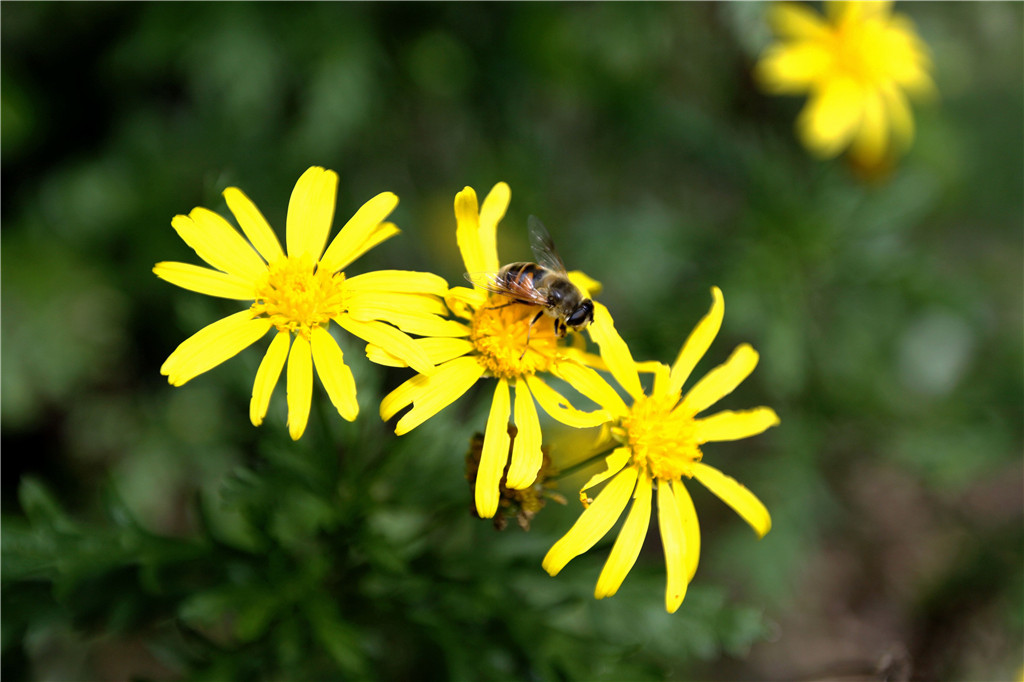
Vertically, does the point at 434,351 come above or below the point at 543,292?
below

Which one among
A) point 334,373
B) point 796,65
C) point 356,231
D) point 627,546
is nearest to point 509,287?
point 356,231

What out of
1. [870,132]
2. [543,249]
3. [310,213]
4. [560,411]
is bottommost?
[560,411]

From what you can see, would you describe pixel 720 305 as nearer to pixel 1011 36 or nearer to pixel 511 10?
pixel 511 10

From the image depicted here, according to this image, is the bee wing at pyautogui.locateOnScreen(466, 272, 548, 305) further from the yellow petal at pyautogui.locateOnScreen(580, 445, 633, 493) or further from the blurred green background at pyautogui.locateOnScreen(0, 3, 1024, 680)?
the blurred green background at pyautogui.locateOnScreen(0, 3, 1024, 680)

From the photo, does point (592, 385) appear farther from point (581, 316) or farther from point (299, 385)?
point (299, 385)

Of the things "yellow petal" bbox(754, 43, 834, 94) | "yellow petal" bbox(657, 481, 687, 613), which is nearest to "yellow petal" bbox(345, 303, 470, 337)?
"yellow petal" bbox(657, 481, 687, 613)

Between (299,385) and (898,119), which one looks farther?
(898,119)

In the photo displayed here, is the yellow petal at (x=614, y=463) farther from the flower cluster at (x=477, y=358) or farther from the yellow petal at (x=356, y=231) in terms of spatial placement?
the yellow petal at (x=356, y=231)
